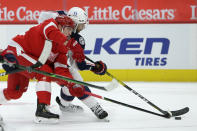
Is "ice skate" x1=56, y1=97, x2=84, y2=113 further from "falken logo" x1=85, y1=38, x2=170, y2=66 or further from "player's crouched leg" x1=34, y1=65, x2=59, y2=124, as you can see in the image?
"falken logo" x1=85, y1=38, x2=170, y2=66

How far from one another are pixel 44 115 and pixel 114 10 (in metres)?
3.63

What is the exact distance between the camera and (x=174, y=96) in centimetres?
452

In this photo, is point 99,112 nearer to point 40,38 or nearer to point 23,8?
point 40,38

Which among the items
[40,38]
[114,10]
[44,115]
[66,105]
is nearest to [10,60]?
[40,38]

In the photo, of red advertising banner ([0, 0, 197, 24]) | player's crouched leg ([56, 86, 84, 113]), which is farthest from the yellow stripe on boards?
player's crouched leg ([56, 86, 84, 113])

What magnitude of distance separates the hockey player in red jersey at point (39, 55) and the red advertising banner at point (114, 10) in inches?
123

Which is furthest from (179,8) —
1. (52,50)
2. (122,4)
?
(52,50)

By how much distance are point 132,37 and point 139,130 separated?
10.6ft

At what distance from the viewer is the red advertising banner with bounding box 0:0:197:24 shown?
625 cm

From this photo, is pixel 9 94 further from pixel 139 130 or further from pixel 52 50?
pixel 139 130

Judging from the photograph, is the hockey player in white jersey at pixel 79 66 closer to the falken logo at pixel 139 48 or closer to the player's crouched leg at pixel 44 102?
the player's crouched leg at pixel 44 102

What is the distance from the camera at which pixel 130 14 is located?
6293 mm

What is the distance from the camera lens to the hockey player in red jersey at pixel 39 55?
293 centimetres

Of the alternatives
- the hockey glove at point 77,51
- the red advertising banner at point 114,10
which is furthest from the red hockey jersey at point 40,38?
the red advertising banner at point 114,10
